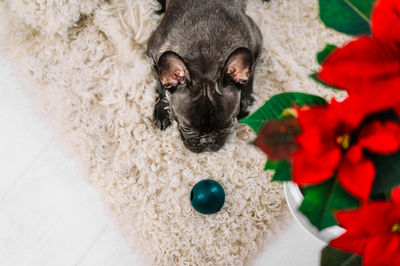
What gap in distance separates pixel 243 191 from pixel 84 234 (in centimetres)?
76

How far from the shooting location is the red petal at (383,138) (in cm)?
45

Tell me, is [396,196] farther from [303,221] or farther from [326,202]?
[303,221]

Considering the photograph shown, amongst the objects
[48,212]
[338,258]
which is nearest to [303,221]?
[338,258]

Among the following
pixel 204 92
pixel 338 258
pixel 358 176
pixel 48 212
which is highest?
pixel 358 176

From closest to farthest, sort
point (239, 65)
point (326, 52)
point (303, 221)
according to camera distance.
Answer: point (326, 52)
point (303, 221)
point (239, 65)

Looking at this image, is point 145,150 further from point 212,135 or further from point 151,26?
point 151,26

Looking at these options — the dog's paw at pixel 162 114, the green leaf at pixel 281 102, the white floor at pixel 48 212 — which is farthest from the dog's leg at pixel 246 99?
the green leaf at pixel 281 102

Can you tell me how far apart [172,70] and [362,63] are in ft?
2.89

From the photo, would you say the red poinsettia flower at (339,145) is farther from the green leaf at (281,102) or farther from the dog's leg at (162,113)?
the dog's leg at (162,113)

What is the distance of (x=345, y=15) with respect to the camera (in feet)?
1.94

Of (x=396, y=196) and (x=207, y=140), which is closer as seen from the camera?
(x=396, y=196)

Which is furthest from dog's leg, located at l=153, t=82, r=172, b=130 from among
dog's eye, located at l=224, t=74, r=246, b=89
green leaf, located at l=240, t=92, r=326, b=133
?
green leaf, located at l=240, t=92, r=326, b=133

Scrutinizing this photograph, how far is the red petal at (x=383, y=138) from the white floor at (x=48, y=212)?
1284mm

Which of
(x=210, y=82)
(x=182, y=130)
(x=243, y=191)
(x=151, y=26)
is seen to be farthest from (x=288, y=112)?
(x=151, y=26)
